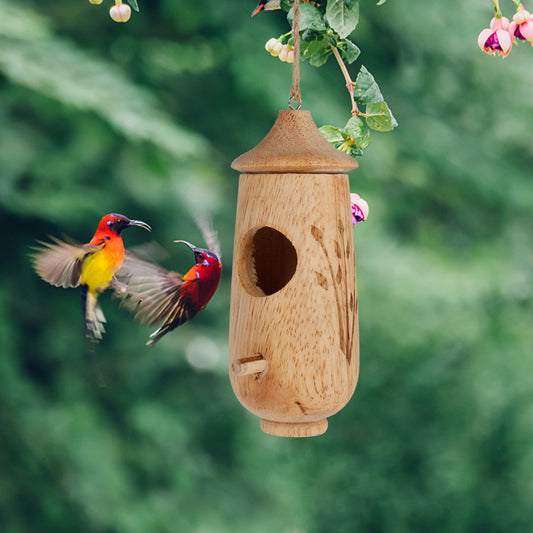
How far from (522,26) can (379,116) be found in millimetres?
227

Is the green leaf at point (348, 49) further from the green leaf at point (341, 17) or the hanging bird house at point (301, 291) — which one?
the hanging bird house at point (301, 291)

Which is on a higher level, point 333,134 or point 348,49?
point 348,49

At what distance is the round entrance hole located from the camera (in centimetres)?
106

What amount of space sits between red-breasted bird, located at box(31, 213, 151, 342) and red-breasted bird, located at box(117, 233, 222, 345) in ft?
0.07

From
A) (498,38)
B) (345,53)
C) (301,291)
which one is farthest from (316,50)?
(301,291)

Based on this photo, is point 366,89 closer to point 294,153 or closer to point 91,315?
point 294,153

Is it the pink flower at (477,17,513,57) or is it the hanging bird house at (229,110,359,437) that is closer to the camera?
the hanging bird house at (229,110,359,437)

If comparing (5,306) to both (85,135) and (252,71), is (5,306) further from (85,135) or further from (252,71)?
(252,71)

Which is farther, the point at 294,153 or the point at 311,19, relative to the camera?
the point at 311,19

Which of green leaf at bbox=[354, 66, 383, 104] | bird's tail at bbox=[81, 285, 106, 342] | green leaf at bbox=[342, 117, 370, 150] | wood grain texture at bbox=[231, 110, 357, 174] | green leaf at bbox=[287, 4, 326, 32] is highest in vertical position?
green leaf at bbox=[287, 4, 326, 32]

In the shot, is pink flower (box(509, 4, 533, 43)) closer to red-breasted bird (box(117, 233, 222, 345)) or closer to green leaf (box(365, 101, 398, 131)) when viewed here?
green leaf (box(365, 101, 398, 131))

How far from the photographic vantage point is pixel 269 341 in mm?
941

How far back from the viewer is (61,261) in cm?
100

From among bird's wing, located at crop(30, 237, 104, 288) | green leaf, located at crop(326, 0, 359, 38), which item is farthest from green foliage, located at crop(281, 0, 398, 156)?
bird's wing, located at crop(30, 237, 104, 288)
